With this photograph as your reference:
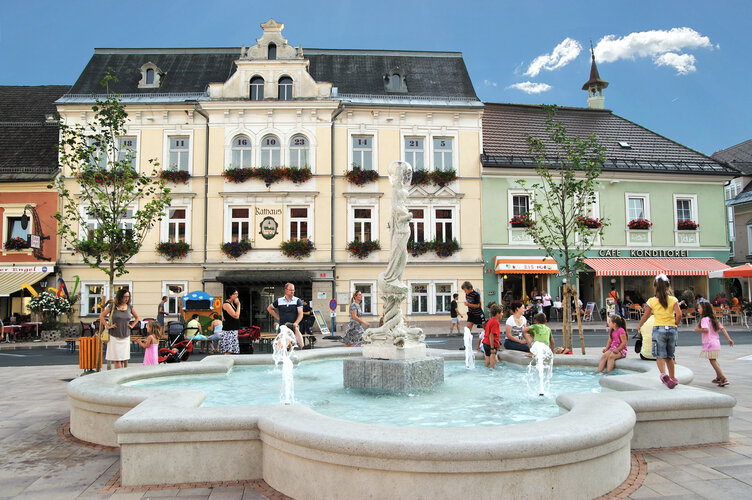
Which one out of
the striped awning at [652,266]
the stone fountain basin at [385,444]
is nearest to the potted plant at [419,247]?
the striped awning at [652,266]

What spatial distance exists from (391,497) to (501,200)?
81.3 feet

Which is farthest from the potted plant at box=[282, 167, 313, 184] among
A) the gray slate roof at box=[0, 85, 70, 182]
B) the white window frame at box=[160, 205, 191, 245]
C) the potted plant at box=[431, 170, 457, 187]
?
the gray slate roof at box=[0, 85, 70, 182]

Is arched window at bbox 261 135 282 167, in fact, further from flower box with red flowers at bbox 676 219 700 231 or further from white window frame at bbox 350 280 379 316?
flower box with red flowers at bbox 676 219 700 231

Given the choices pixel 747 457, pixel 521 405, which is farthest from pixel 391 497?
pixel 747 457

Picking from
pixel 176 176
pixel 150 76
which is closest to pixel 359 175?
pixel 176 176

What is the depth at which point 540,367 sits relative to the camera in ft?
28.5

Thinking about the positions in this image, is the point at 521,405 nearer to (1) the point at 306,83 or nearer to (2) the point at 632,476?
(2) the point at 632,476

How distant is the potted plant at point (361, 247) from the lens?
26172 millimetres

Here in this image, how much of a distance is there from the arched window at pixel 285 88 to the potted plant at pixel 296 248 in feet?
23.9

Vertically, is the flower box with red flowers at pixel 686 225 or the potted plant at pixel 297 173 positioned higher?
the potted plant at pixel 297 173

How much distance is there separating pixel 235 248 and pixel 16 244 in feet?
34.0

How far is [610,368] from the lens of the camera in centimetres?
912

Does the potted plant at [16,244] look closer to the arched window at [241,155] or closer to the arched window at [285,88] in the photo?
the arched window at [241,155]

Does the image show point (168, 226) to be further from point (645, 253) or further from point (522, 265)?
point (645, 253)
